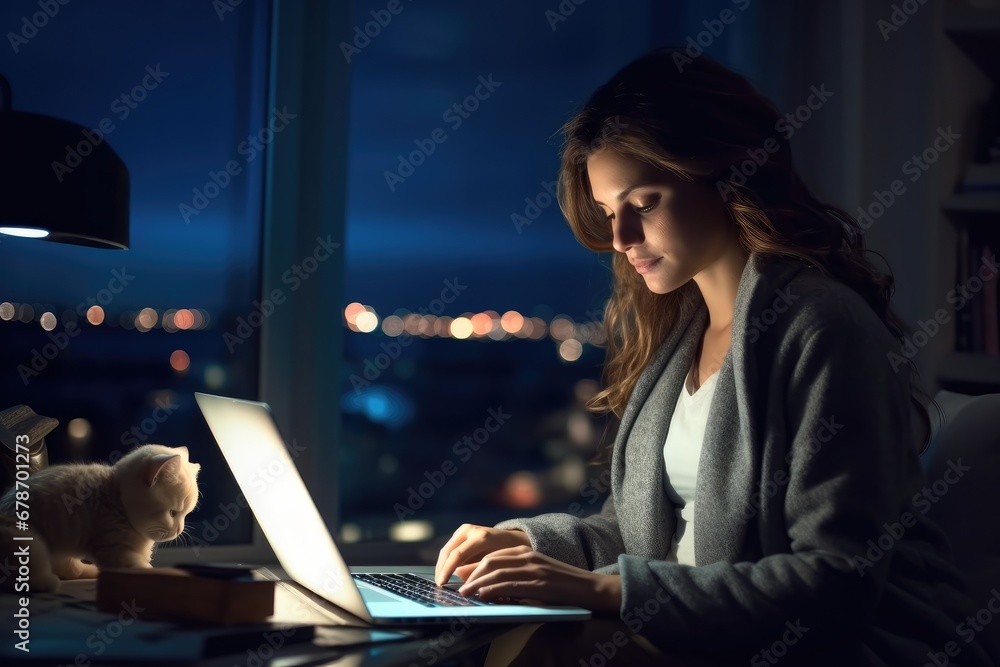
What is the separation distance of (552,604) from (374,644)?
0.25 m

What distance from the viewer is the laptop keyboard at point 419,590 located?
1075 millimetres

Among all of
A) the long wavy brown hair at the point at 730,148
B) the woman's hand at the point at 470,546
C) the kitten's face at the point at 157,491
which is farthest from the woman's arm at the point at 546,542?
the long wavy brown hair at the point at 730,148

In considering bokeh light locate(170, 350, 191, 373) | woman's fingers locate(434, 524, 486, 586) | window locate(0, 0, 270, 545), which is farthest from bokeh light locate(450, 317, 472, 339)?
woman's fingers locate(434, 524, 486, 586)

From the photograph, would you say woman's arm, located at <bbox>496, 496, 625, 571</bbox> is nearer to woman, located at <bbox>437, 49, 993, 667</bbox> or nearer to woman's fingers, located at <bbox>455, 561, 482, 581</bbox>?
woman, located at <bbox>437, 49, 993, 667</bbox>

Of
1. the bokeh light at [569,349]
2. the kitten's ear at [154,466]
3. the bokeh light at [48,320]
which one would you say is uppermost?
the bokeh light at [48,320]

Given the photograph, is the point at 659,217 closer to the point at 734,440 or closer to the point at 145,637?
the point at 734,440

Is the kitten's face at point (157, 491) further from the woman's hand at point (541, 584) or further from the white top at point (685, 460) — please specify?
the white top at point (685, 460)

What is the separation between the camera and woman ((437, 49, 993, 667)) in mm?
1090

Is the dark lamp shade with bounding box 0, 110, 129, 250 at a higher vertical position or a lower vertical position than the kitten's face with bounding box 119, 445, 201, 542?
higher

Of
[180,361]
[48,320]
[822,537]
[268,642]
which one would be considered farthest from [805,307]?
[48,320]

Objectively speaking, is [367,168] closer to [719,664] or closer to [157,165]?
[157,165]

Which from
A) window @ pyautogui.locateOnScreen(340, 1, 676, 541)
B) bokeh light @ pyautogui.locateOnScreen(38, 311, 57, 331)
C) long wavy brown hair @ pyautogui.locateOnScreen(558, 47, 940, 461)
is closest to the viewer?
long wavy brown hair @ pyautogui.locateOnScreen(558, 47, 940, 461)

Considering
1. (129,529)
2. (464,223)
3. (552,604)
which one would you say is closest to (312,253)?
(464,223)

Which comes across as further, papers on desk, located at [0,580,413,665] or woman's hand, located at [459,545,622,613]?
woman's hand, located at [459,545,622,613]
